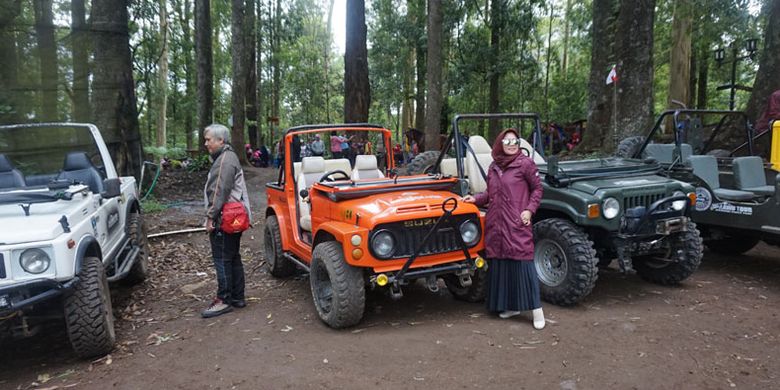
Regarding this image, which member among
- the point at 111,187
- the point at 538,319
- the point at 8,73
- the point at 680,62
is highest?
the point at 680,62

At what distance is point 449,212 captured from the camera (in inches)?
179

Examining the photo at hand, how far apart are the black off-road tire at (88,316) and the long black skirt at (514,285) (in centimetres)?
326

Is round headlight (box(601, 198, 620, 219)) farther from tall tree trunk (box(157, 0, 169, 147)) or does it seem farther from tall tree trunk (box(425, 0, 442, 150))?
tall tree trunk (box(157, 0, 169, 147))

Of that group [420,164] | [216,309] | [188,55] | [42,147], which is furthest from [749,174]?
[188,55]

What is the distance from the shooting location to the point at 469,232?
4.72 m

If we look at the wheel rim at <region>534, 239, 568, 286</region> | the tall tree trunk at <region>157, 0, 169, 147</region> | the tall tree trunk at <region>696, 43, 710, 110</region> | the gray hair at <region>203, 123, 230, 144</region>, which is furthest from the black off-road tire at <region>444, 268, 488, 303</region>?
the tall tree trunk at <region>157, 0, 169, 147</region>

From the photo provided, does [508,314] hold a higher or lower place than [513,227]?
lower

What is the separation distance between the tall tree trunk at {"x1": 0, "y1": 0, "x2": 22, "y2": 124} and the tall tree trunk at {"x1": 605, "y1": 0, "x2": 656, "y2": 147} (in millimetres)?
11254

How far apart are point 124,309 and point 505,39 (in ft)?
64.7

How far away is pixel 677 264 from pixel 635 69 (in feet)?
22.4

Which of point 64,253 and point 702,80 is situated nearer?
point 64,253

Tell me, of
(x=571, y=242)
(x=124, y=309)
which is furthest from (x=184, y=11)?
(x=571, y=242)

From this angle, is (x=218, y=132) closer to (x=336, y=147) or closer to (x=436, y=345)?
(x=436, y=345)

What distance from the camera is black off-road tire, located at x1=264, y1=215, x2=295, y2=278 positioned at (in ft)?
21.2
